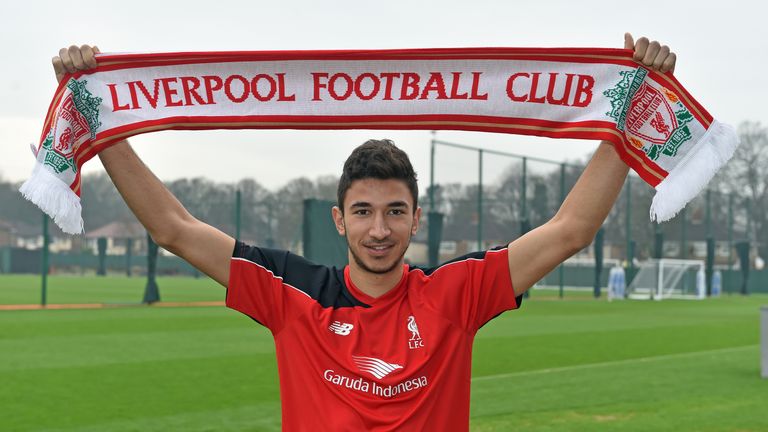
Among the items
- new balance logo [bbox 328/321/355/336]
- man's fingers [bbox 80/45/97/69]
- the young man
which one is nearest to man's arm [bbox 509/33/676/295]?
the young man

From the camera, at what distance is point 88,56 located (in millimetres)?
3707

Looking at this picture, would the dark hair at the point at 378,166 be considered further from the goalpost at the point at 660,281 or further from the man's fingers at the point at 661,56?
the goalpost at the point at 660,281

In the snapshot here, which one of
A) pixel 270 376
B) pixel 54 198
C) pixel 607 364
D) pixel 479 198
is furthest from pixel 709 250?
pixel 54 198

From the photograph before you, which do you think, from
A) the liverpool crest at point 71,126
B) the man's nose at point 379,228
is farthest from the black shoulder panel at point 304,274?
the liverpool crest at point 71,126

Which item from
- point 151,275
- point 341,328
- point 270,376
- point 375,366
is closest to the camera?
point 375,366

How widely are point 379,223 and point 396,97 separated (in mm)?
832

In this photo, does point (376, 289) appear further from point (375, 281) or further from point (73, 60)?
point (73, 60)

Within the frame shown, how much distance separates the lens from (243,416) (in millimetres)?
8508

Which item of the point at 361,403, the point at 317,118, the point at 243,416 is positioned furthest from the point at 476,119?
the point at 243,416

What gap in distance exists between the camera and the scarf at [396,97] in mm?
3758

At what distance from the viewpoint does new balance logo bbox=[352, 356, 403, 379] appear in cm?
319

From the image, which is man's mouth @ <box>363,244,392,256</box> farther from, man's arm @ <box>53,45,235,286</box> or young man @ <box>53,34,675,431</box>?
man's arm @ <box>53,45,235,286</box>

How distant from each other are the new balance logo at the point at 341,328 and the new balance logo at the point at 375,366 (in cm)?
Result: 12

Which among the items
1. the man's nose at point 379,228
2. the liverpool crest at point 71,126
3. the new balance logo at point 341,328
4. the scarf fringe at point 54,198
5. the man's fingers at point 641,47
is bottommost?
the new balance logo at point 341,328
